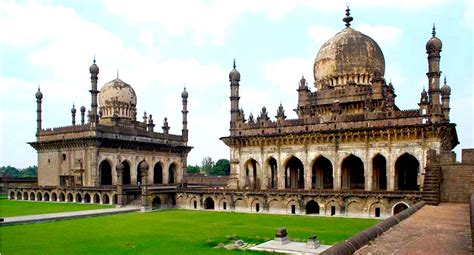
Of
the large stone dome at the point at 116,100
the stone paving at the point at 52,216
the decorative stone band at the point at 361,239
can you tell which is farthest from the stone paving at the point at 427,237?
the large stone dome at the point at 116,100

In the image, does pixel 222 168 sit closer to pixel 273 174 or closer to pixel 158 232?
pixel 273 174

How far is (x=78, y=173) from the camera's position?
3234 centimetres

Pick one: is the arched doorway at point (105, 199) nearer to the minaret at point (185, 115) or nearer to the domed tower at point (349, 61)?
the minaret at point (185, 115)

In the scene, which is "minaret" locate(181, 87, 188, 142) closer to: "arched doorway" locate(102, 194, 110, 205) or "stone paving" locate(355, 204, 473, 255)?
"arched doorway" locate(102, 194, 110, 205)

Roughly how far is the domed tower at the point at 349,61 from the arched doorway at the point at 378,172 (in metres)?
5.61

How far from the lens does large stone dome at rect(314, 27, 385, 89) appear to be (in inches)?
1149

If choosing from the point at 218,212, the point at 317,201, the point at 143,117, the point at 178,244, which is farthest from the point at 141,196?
the point at 143,117

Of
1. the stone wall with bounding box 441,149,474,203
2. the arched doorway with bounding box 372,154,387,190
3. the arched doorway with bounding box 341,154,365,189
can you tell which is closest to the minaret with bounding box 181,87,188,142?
the arched doorway with bounding box 341,154,365,189

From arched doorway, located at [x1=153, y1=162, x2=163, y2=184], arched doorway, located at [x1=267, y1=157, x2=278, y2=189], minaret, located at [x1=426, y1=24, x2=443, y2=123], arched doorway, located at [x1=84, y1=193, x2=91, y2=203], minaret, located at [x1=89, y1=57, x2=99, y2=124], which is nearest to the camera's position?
minaret, located at [x1=426, y1=24, x2=443, y2=123]

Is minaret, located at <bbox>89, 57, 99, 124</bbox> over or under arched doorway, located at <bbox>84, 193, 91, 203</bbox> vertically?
over

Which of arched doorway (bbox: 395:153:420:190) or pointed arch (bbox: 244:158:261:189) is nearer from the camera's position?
arched doorway (bbox: 395:153:420:190)

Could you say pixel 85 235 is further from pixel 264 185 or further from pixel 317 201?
pixel 264 185

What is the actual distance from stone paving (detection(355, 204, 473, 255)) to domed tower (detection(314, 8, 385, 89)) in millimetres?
17727

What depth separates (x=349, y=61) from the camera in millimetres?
29234
